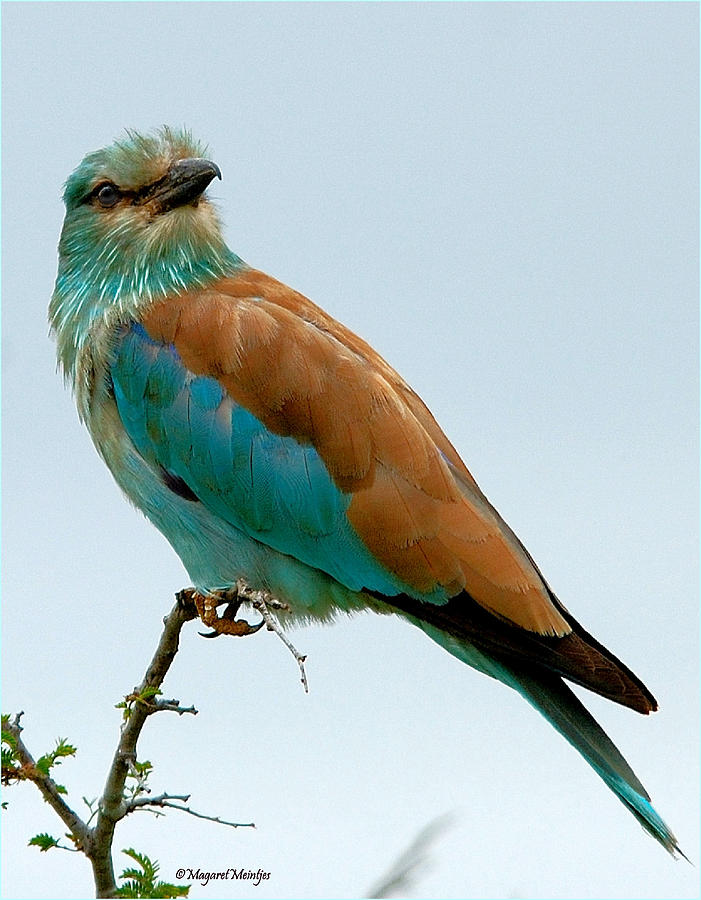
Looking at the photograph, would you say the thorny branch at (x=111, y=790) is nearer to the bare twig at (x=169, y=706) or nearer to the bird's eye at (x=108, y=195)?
the bare twig at (x=169, y=706)

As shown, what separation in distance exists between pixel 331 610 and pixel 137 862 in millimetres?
1162

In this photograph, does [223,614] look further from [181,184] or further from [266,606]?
[181,184]

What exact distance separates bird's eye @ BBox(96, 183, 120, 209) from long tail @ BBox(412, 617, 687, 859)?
1.81m

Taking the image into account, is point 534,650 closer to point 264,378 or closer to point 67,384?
point 264,378

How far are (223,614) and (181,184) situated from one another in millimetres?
1527

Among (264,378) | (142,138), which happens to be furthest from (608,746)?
(142,138)

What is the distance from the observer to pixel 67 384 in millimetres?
4750

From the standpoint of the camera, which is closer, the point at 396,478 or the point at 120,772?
the point at 120,772

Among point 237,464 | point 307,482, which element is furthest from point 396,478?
point 237,464

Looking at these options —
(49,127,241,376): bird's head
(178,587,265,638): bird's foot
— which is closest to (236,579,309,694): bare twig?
(178,587,265,638): bird's foot

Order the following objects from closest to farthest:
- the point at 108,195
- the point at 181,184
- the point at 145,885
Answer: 1. the point at 145,885
2. the point at 181,184
3. the point at 108,195

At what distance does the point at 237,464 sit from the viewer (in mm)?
4375

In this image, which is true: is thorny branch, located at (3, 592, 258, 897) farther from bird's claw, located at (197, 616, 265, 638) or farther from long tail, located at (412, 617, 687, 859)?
long tail, located at (412, 617, 687, 859)

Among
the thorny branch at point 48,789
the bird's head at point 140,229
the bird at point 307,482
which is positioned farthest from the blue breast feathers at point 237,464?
the thorny branch at point 48,789
